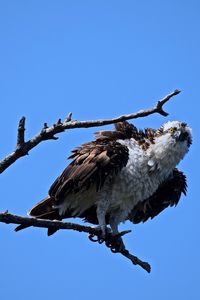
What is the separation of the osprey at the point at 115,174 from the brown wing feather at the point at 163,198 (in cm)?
10

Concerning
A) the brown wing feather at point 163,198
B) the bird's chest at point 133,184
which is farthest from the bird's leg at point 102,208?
the brown wing feather at point 163,198

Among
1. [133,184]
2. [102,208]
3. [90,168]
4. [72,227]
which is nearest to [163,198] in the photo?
[133,184]

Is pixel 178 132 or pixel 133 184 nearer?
pixel 133 184

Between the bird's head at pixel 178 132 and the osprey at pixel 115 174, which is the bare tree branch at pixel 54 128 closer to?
the osprey at pixel 115 174

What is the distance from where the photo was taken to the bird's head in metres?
8.84

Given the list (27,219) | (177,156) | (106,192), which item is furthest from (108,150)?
(27,219)

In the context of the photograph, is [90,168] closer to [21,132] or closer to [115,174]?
[115,174]

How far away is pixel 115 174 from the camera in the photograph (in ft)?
27.5

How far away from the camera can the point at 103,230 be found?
323 inches

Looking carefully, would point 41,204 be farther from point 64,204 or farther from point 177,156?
point 177,156

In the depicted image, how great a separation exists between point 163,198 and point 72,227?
2.93 meters

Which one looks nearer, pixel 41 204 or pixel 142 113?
pixel 142 113

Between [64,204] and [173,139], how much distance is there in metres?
1.73

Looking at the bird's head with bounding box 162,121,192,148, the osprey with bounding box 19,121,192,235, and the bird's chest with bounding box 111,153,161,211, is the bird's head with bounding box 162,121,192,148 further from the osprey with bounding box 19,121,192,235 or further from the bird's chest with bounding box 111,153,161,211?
the bird's chest with bounding box 111,153,161,211
